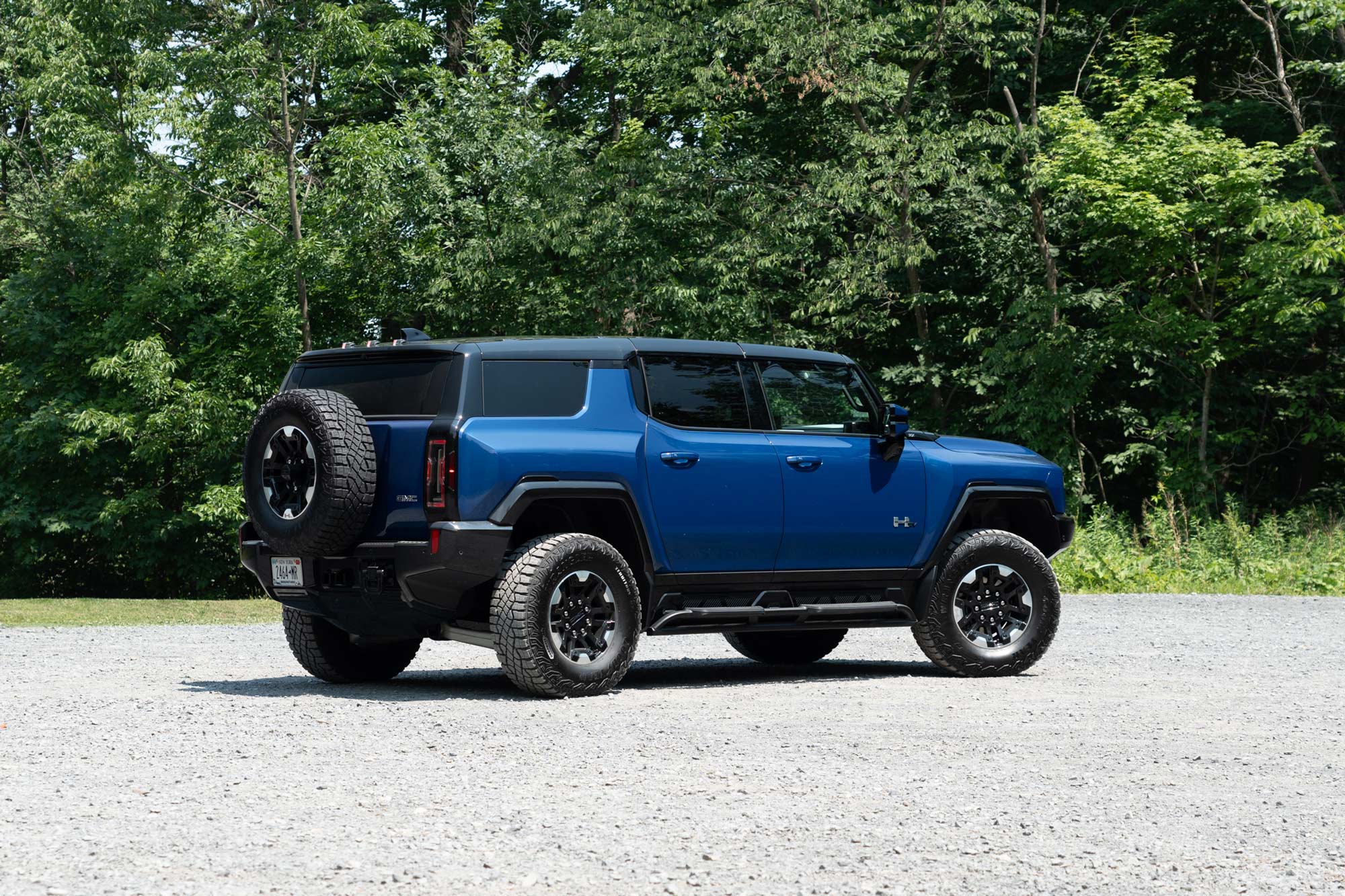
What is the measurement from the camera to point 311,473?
868cm

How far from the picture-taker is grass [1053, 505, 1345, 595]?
19.3 m

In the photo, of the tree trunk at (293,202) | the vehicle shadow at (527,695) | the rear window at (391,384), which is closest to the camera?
the rear window at (391,384)

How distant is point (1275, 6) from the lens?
26.7 metres

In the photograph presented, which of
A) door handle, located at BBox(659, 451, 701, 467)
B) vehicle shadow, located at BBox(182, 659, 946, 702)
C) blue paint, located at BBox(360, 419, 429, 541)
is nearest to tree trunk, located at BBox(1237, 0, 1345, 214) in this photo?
vehicle shadow, located at BBox(182, 659, 946, 702)

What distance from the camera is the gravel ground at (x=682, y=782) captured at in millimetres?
4785

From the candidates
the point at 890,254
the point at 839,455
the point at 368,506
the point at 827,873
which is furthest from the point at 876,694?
the point at 890,254

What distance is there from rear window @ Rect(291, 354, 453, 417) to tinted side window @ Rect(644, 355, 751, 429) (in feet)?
4.34

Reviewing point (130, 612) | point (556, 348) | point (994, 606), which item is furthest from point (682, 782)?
point (130, 612)

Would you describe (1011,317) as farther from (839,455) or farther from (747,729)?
(747,729)

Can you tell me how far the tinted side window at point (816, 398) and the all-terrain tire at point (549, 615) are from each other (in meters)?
1.64

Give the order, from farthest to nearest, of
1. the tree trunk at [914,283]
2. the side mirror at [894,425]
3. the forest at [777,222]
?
the tree trunk at [914,283] → the forest at [777,222] → the side mirror at [894,425]

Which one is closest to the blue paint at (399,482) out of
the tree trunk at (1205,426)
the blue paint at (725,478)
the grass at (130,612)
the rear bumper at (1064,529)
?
the blue paint at (725,478)

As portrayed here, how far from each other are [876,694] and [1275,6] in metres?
21.5

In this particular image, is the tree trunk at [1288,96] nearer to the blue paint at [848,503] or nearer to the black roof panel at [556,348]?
the blue paint at [848,503]
